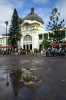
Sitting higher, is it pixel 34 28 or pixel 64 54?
pixel 34 28

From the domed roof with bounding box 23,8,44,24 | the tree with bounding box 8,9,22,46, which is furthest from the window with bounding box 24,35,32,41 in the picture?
the tree with bounding box 8,9,22,46

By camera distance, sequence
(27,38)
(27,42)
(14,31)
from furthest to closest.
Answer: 1. (27,38)
2. (27,42)
3. (14,31)

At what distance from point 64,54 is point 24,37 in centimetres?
3480

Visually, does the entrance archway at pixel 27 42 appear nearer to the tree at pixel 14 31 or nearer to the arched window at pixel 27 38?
the arched window at pixel 27 38

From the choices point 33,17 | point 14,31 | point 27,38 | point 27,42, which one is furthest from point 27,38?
point 14,31

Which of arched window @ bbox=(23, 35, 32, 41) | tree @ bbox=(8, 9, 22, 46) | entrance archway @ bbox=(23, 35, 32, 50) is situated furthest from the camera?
arched window @ bbox=(23, 35, 32, 41)

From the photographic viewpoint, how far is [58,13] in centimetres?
3988

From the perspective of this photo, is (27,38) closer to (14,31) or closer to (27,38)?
(27,38)

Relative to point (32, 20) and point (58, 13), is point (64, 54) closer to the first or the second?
point (58, 13)

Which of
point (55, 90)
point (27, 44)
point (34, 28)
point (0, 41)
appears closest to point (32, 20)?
point (34, 28)

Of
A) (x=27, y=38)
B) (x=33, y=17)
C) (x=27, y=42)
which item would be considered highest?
(x=33, y=17)

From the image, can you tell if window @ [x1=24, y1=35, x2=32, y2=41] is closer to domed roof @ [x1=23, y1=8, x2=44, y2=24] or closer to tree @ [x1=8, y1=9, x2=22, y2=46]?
domed roof @ [x1=23, y1=8, x2=44, y2=24]

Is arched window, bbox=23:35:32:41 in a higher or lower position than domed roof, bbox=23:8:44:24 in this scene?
lower

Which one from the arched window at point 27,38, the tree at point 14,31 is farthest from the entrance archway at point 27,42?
the tree at point 14,31
